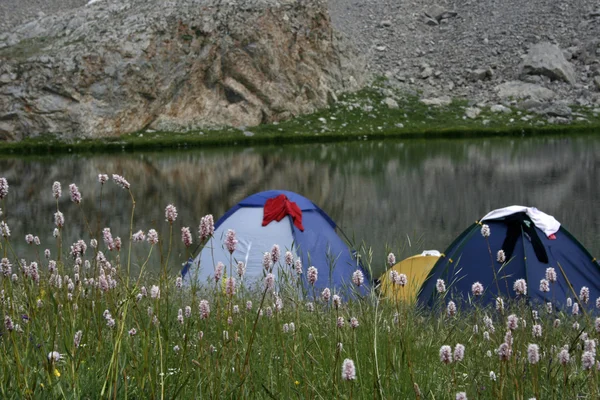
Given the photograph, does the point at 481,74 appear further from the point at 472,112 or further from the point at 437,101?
Result: the point at 472,112

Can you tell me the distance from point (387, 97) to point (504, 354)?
76.3 meters

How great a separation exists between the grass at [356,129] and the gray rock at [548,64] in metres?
7.45

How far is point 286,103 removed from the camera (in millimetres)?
75250

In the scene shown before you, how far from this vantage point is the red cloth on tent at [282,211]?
39.0 feet

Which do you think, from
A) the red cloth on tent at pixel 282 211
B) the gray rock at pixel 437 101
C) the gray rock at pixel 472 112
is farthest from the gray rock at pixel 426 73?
the red cloth on tent at pixel 282 211

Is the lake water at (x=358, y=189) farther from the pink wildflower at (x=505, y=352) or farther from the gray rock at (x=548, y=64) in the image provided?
the gray rock at (x=548, y=64)

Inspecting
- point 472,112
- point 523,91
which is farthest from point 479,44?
point 472,112

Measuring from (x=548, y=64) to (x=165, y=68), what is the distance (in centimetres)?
4134

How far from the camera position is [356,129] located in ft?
226

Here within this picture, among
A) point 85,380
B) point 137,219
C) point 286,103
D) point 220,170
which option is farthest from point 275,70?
point 85,380

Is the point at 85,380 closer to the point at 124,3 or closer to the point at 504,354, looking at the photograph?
the point at 504,354

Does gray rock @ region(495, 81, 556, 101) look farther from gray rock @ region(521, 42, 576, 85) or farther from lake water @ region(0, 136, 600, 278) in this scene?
lake water @ region(0, 136, 600, 278)

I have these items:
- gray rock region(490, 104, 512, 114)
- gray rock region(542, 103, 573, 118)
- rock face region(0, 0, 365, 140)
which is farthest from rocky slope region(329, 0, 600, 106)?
rock face region(0, 0, 365, 140)

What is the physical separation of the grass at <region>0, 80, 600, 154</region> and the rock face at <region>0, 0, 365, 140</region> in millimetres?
2503
